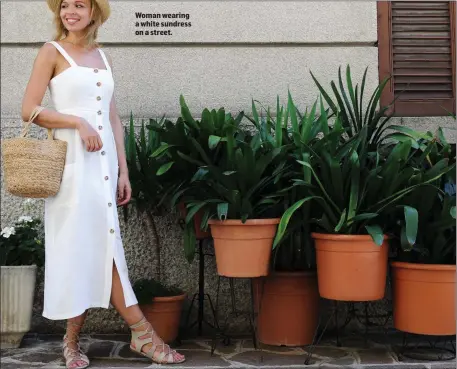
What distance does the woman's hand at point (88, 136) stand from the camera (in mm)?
2916

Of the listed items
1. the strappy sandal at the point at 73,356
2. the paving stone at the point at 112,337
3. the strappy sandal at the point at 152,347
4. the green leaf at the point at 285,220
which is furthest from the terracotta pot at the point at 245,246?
the paving stone at the point at 112,337

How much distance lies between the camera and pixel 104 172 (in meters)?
3.02

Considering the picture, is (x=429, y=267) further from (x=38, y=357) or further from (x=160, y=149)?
(x=38, y=357)

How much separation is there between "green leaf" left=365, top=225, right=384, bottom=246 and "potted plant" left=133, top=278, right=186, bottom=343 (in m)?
1.24

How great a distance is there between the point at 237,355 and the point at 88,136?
147 cm

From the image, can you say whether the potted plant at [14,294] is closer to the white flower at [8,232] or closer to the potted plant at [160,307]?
the white flower at [8,232]

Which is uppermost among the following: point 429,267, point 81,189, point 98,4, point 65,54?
point 98,4

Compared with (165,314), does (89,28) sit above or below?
above

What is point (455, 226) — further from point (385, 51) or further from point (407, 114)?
point (385, 51)

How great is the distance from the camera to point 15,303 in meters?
3.57

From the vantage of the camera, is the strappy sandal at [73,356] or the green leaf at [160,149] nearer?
the strappy sandal at [73,356]

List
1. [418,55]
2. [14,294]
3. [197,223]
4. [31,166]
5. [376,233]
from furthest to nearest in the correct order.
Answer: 1. [418,55]
2. [14,294]
3. [197,223]
4. [376,233]
5. [31,166]

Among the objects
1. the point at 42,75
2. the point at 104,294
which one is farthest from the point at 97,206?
the point at 42,75

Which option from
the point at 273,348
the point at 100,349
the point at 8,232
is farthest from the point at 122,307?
the point at 8,232
